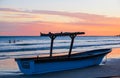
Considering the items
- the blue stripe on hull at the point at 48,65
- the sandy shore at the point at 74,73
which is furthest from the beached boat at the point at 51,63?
the sandy shore at the point at 74,73

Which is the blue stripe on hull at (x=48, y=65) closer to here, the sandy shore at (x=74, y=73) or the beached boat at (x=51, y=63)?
the beached boat at (x=51, y=63)

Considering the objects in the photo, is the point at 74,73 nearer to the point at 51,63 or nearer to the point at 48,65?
the point at 51,63

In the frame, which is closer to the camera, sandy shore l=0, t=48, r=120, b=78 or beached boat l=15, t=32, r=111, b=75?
sandy shore l=0, t=48, r=120, b=78

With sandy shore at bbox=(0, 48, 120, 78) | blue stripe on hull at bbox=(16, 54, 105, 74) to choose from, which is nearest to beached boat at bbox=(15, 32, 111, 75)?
blue stripe on hull at bbox=(16, 54, 105, 74)

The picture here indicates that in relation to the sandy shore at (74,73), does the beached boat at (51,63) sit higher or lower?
higher

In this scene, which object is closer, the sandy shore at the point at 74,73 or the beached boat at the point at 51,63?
the sandy shore at the point at 74,73

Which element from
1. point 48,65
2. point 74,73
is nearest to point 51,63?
point 48,65

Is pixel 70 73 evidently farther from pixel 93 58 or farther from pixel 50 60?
pixel 93 58

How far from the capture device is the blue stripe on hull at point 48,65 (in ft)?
59.0

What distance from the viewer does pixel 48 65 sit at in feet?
61.3

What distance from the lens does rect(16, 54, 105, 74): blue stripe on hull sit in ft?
59.0

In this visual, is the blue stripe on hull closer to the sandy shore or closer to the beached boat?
the beached boat

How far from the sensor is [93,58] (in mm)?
21766

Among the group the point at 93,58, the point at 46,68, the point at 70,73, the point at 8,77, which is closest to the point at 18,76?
the point at 8,77
